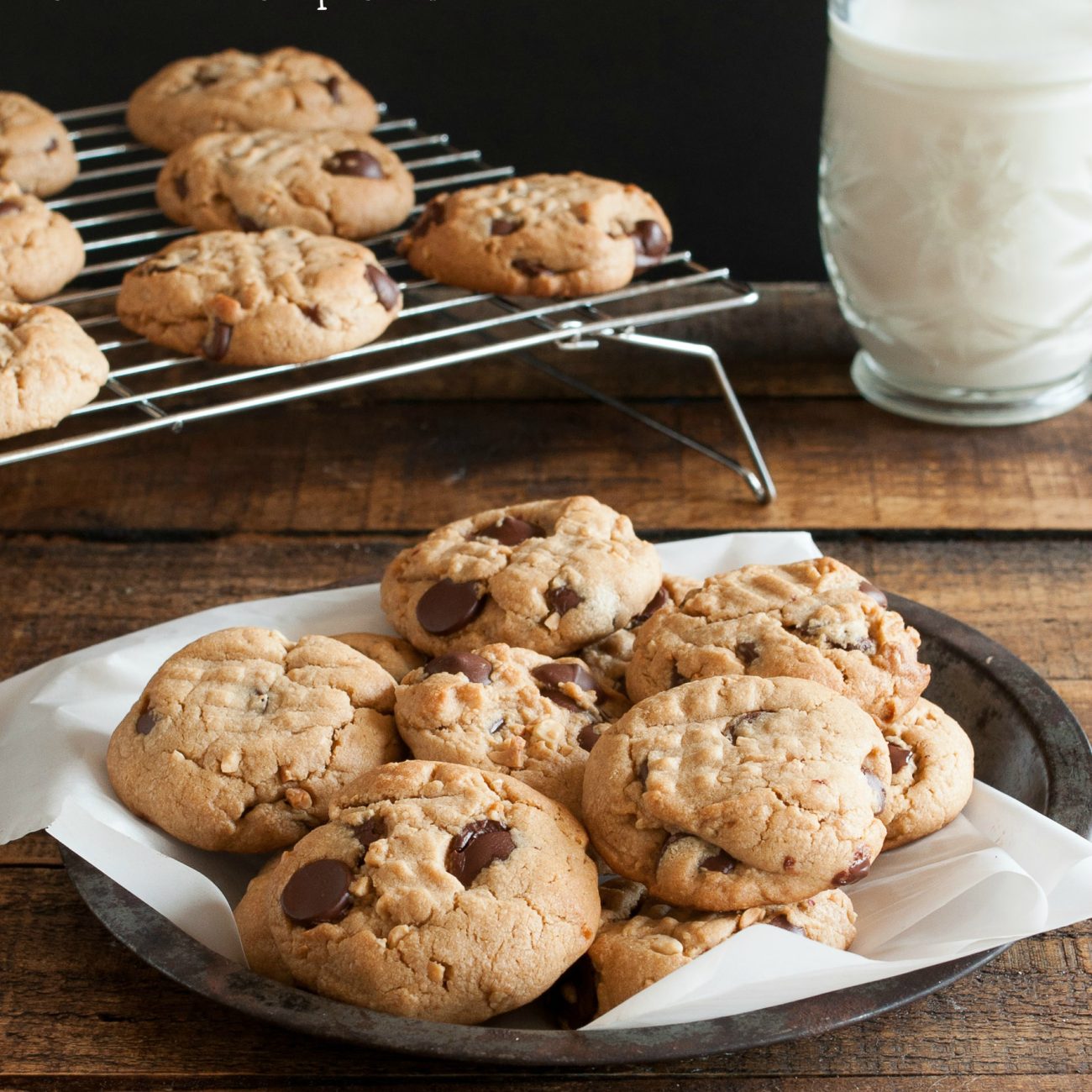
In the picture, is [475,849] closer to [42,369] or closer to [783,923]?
[783,923]

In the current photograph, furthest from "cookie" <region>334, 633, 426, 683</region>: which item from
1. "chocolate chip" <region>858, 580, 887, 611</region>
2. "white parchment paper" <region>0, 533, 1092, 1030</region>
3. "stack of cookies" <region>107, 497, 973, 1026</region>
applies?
"chocolate chip" <region>858, 580, 887, 611</region>

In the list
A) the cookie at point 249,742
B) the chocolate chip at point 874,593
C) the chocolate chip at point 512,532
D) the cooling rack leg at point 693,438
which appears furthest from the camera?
the cooling rack leg at point 693,438

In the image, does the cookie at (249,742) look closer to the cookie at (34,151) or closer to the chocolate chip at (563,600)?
the chocolate chip at (563,600)

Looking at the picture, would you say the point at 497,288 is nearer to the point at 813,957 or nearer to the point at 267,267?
the point at 267,267

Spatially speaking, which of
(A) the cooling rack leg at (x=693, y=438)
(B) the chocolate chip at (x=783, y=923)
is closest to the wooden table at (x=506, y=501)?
(A) the cooling rack leg at (x=693, y=438)

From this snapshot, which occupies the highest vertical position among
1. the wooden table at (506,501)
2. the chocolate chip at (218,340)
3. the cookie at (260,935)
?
the chocolate chip at (218,340)

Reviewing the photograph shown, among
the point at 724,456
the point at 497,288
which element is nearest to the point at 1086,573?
the point at 724,456

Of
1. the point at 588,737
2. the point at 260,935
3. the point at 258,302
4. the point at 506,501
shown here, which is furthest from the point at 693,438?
the point at 260,935

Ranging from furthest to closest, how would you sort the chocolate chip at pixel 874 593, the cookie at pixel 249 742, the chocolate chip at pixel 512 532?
the chocolate chip at pixel 512 532
the chocolate chip at pixel 874 593
the cookie at pixel 249 742
